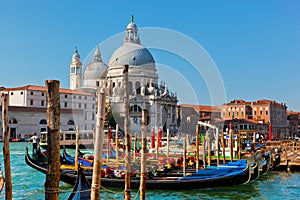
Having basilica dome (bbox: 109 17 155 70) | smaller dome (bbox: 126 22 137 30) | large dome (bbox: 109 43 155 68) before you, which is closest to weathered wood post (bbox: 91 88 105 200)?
basilica dome (bbox: 109 17 155 70)

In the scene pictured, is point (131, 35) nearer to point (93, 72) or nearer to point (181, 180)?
point (93, 72)

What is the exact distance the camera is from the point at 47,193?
2828mm

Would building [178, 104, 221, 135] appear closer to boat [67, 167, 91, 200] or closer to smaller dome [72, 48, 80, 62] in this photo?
smaller dome [72, 48, 80, 62]

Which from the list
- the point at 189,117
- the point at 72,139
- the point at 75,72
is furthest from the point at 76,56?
the point at 72,139

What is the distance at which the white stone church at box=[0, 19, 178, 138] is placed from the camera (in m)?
27.8

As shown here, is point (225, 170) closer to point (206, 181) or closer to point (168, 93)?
point (206, 181)

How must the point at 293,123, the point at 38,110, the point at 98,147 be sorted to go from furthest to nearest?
1. the point at 293,123
2. the point at 38,110
3. the point at 98,147

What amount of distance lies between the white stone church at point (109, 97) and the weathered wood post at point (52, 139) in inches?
927

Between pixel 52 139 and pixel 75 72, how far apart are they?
1442 inches

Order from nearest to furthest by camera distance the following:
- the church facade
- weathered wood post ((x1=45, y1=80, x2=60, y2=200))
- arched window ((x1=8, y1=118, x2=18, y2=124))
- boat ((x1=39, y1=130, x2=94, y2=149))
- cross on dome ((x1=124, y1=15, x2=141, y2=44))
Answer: weathered wood post ((x1=45, y1=80, x2=60, y2=200)), boat ((x1=39, y1=130, x2=94, y2=149)), arched window ((x1=8, y1=118, x2=18, y2=124)), the church facade, cross on dome ((x1=124, y1=15, x2=141, y2=44))

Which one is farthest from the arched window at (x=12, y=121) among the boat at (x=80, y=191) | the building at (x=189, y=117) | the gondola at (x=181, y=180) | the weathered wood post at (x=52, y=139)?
the weathered wood post at (x=52, y=139)

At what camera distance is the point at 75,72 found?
127 feet

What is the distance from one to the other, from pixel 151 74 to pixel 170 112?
3874mm

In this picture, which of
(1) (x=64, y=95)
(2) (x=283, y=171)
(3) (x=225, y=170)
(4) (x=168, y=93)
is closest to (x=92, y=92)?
(1) (x=64, y=95)
